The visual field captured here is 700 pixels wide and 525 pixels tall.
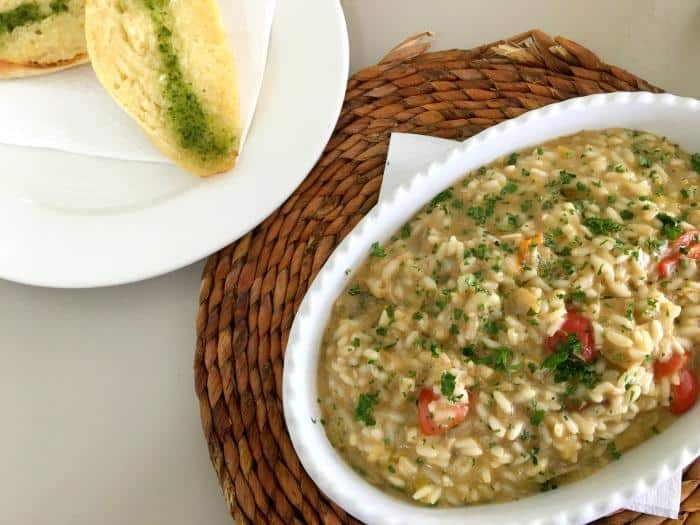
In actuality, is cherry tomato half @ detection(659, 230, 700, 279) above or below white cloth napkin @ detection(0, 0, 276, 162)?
below

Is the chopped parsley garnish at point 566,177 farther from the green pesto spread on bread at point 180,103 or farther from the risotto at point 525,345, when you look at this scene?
the green pesto spread on bread at point 180,103

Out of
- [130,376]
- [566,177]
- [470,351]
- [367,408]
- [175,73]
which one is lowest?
[130,376]

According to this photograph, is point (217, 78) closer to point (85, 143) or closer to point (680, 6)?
point (85, 143)

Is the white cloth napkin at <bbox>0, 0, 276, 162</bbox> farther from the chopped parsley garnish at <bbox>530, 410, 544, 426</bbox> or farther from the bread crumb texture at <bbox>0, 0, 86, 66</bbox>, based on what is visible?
the chopped parsley garnish at <bbox>530, 410, 544, 426</bbox>

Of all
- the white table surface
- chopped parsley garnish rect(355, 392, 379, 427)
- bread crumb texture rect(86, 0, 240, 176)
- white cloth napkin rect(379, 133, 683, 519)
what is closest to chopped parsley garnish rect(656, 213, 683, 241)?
white cloth napkin rect(379, 133, 683, 519)

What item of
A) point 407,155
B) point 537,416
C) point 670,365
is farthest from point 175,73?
point 670,365

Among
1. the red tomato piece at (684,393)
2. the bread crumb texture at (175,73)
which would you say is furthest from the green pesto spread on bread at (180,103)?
the red tomato piece at (684,393)

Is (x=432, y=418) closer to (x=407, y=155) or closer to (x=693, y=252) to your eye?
(x=693, y=252)
